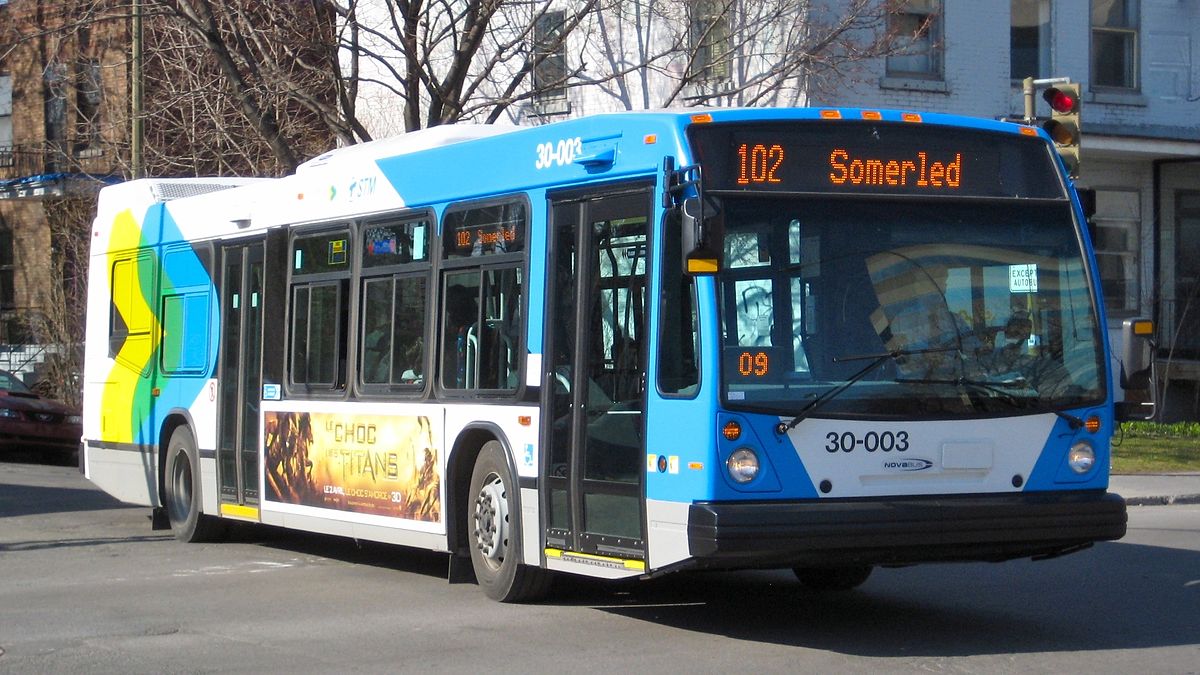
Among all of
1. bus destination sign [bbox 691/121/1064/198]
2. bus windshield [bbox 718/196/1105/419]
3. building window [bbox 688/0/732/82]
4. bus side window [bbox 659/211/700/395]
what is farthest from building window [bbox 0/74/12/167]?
bus windshield [bbox 718/196/1105/419]

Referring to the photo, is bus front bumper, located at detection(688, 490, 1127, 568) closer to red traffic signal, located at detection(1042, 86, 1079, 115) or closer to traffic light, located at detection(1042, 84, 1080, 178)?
traffic light, located at detection(1042, 84, 1080, 178)

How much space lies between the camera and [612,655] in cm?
830

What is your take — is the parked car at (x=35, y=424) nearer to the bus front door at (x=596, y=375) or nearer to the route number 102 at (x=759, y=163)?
the bus front door at (x=596, y=375)

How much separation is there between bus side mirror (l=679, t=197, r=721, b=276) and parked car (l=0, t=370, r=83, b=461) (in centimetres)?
1800

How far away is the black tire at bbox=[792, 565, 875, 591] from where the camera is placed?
10.7 metres

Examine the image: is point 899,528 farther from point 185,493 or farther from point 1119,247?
point 1119,247

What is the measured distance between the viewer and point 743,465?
818 centimetres

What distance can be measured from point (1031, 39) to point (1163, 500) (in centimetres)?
1008

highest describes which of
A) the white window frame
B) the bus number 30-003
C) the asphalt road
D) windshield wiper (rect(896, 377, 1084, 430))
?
the white window frame

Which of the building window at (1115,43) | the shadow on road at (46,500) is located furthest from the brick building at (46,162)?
the building window at (1115,43)

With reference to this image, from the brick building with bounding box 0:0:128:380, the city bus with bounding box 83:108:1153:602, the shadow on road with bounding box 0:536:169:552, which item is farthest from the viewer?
the brick building with bounding box 0:0:128:380

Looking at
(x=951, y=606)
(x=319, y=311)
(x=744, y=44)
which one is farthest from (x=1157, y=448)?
(x=319, y=311)

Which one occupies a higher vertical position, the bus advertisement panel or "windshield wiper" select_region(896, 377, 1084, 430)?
"windshield wiper" select_region(896, 377, 1084, 430)

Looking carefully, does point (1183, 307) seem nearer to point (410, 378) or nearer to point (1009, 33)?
point (1009, 33)
